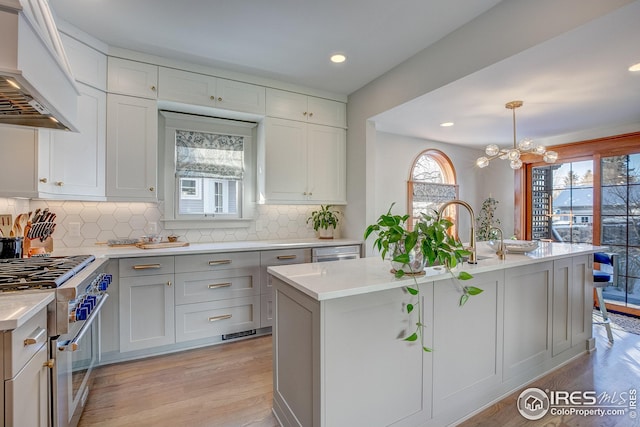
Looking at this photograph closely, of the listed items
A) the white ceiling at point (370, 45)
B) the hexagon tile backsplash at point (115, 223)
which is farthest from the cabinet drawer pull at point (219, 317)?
the white ceiling at point (370, 45)

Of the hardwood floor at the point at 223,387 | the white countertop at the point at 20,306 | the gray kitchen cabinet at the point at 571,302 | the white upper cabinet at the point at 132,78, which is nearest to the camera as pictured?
the white countertop at the point at 20,306

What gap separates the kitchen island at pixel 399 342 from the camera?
138 cm

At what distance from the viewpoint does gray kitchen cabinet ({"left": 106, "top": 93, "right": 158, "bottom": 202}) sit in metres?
2.65

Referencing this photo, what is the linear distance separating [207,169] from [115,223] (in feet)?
3.41

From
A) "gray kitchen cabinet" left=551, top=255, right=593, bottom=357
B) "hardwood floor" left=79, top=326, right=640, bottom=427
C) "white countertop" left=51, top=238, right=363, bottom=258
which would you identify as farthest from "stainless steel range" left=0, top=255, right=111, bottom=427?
"gray kitchen cabinet" left=551, top=255, right=593, bottom=357

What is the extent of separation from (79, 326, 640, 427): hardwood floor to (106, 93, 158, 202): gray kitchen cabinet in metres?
1.51

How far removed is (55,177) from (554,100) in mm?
4656

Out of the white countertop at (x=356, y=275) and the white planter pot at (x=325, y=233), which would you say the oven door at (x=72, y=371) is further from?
the white planter pot at (x=325, y=233)

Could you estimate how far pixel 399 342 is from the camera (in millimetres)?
1550

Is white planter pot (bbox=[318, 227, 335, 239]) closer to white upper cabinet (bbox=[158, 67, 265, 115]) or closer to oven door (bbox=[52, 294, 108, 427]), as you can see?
white upper cabinet (bbox=[158, 67, 265, 115])

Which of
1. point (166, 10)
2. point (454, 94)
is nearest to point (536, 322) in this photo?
point (454, 94)

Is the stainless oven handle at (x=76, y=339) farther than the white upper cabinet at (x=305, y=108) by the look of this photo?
No

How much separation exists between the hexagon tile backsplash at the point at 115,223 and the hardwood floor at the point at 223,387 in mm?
1171

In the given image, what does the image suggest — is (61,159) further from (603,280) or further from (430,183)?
(603,280)
